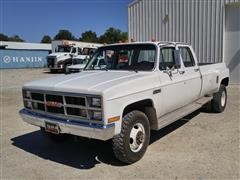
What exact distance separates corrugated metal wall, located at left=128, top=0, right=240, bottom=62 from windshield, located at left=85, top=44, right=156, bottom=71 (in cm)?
889

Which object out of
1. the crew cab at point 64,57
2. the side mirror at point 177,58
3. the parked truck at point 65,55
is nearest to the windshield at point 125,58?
the side mirror at point 177,58

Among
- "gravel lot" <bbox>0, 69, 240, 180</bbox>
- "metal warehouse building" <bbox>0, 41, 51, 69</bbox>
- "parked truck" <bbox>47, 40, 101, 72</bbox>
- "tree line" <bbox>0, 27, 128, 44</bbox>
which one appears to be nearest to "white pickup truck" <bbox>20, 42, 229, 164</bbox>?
"gravel lot" <bbox>0, 69, 240, 180</bbox>

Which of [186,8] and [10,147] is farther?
[186,8]

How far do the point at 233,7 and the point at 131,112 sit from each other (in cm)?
1081

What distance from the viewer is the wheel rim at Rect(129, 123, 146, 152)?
15.2 feet

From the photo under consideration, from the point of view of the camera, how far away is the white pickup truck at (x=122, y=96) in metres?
4.16

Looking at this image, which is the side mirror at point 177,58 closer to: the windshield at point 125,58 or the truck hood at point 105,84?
the windshield at point 125,58

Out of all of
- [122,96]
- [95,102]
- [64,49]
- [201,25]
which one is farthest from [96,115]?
[64,49]

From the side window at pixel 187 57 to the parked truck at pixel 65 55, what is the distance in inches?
765

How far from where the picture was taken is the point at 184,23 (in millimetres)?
14461

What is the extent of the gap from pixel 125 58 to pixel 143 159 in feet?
6.87

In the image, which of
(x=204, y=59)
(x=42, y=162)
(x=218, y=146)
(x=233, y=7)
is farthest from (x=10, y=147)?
(x=233, y=7)

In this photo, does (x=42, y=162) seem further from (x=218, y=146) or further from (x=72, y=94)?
(x=218, y=146)

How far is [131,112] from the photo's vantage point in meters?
4.57
